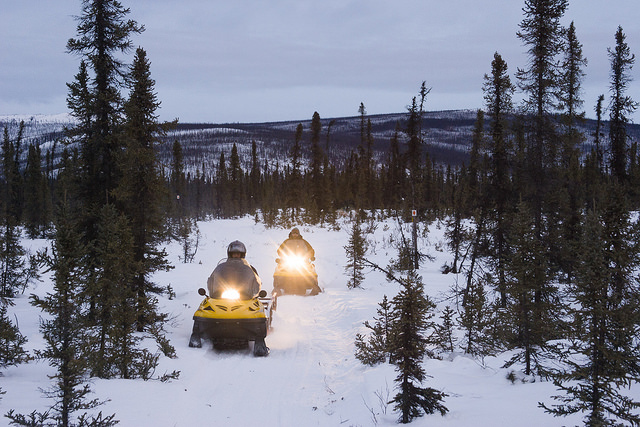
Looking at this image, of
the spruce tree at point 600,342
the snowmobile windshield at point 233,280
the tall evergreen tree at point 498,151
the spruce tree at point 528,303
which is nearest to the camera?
the spruce tree at point 600,342

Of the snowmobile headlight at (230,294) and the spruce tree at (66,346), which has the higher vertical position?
the spruce tree at (66,346)

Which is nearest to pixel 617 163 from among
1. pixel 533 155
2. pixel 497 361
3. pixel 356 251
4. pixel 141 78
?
pixel 533 155

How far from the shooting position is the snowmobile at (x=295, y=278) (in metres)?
14.9

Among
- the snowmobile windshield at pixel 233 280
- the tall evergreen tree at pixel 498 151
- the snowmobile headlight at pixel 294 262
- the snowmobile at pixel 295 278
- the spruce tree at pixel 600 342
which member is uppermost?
the tall evergreen tree at pixel 498 151

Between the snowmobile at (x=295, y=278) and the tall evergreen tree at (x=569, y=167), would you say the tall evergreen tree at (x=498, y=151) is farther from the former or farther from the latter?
the snowmobile at (x=295, y=278)

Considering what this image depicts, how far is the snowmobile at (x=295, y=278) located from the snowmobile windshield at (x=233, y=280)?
4554mm

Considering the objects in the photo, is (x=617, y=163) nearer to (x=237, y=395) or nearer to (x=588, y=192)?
(x=588, y=192)

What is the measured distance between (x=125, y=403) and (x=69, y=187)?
349 inches

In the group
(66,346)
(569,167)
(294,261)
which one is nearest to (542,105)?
(569,167)

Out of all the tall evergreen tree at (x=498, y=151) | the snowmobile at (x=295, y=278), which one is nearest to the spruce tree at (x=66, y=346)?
the snowmobile at (x=295, y=278)

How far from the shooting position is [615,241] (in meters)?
4.56

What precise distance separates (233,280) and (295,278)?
5101mm

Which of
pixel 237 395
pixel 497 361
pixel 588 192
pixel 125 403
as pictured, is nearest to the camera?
pixel 125 403

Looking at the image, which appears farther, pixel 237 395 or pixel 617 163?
pixel 617 163
